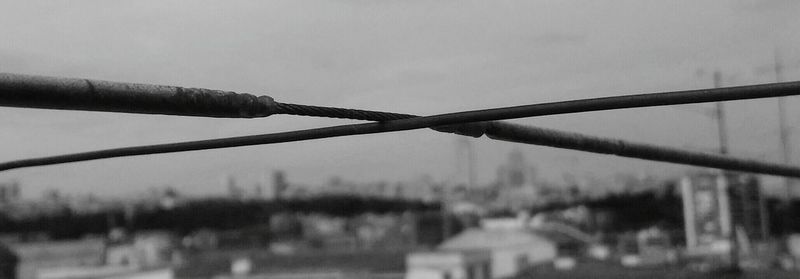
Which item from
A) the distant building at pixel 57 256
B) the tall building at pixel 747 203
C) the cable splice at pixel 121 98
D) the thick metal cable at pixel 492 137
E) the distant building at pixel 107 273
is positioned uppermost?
the cable splice at pixel 121 98

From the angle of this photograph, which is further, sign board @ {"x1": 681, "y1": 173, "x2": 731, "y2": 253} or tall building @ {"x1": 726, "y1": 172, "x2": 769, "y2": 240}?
sign board @ {"x1": 681, "y1": 173, "x2": 731, "y2": 253}

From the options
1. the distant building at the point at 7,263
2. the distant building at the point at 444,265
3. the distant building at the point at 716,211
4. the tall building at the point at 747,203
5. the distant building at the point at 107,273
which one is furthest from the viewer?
the distant building at the point at 716,211

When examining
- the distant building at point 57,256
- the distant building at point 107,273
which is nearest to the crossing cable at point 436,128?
the distant building at point 107,273

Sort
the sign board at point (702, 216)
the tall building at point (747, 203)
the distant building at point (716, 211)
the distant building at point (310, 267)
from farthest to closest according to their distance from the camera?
the sign board at point (702, 216) → the distant building at point (716, 211) → the distant building at point (310, 267) → the tall building at point (747, 203)

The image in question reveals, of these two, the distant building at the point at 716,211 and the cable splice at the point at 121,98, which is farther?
the distant building at the point at 716,211

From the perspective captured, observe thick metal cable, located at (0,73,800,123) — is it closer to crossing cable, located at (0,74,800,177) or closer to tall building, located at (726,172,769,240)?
crossing cable, located at (0,74,800,177)

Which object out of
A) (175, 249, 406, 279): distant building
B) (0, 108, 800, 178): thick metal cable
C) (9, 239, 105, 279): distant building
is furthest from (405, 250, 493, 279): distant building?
(0, 108, 800, 178): thick metal cable

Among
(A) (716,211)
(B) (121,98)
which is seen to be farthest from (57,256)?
(B) (121,98)

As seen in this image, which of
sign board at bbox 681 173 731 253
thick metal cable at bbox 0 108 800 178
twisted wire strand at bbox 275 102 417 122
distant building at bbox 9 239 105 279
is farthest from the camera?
sign board at bbox 681 173 731 253

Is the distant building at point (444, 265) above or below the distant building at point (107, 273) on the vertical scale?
below

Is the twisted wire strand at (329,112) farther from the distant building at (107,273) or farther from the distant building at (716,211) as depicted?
the distant building at (716,211)

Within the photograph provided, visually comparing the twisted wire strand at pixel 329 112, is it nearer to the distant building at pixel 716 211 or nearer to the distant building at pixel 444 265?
the distant building at pixel 444 265

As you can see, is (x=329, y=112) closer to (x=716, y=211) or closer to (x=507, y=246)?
(x=507, y=246)
